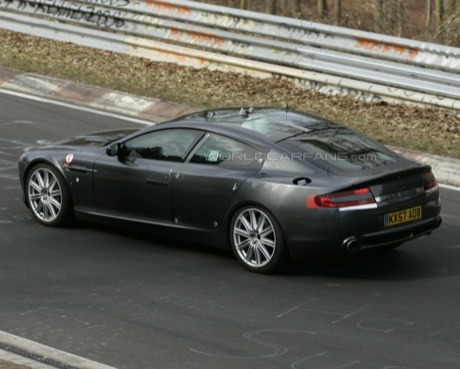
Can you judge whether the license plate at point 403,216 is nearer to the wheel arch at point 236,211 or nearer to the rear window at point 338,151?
the rear window at point 338,151

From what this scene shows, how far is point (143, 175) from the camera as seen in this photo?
38.0ft

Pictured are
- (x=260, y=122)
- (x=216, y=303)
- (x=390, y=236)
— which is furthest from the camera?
(x=260, y=122)

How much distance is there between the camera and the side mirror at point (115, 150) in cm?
1184

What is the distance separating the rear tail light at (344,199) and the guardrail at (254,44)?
752cm

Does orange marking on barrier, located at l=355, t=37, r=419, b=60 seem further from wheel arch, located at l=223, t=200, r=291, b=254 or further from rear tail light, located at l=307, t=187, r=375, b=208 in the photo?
rear tail light, located at l=307, t=187, r=375, b=208

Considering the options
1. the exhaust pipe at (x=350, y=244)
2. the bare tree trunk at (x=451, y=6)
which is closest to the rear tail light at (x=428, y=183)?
the exhaust pipe at (x=350, y=244)

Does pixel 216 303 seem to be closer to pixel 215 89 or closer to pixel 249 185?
pixel 249 185

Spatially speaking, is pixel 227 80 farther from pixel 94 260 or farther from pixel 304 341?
pixel 304 341

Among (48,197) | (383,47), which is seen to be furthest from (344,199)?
(383,47)

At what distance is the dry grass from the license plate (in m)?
5.14

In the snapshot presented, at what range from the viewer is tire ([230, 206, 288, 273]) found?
34.8 ft

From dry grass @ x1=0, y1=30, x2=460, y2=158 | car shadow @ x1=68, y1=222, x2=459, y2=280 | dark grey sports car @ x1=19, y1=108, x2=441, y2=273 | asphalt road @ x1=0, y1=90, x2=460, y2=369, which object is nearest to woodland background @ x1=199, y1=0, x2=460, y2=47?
dry grass @ x1=0, y1=30, x2=460, y2=158

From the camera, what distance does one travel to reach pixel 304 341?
351 inches

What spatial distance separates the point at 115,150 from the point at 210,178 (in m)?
1.29
